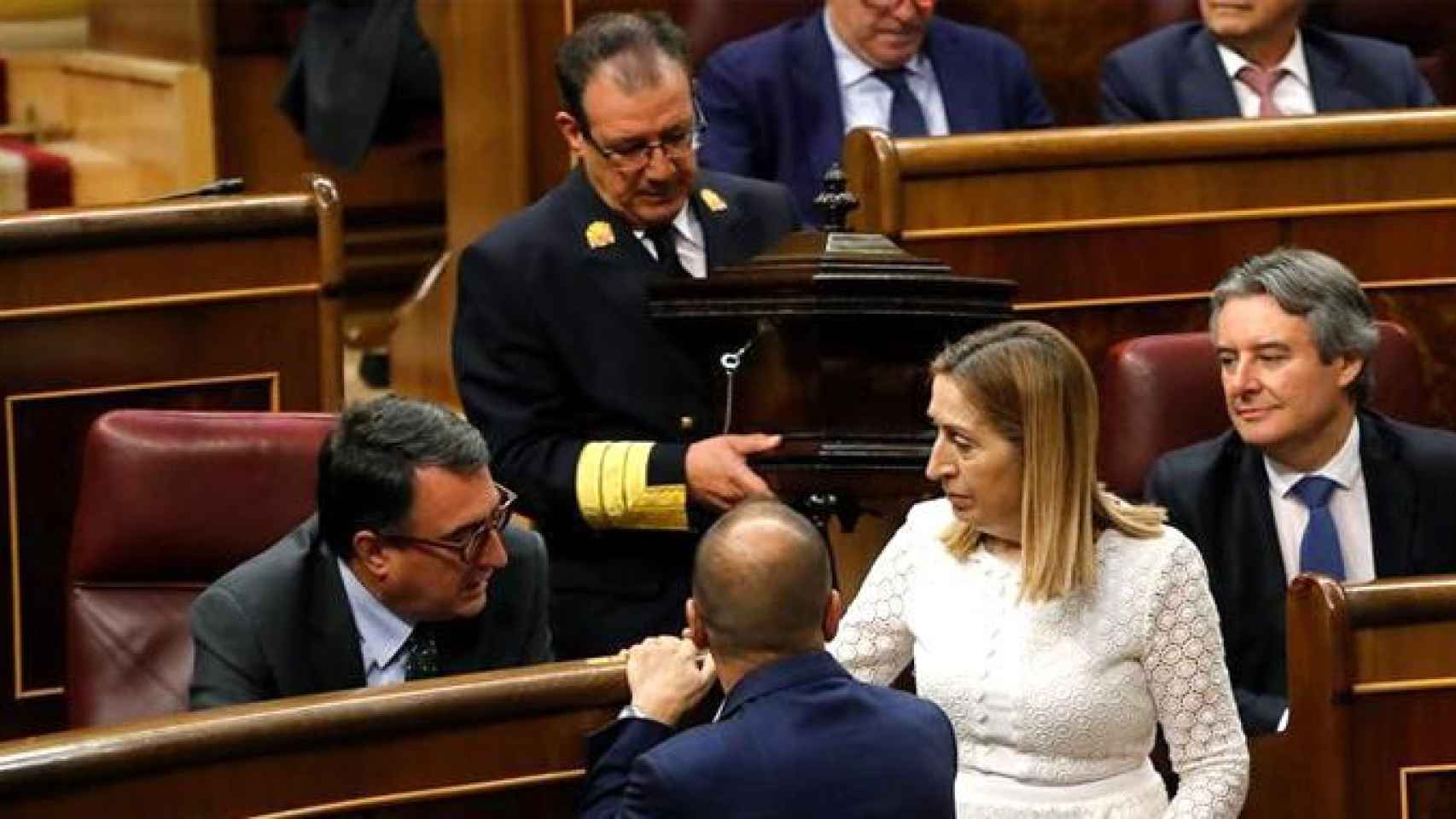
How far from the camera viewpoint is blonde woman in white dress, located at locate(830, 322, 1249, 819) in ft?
8.64

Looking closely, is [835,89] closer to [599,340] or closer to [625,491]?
[599,340]

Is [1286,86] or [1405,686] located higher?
[1286,86]

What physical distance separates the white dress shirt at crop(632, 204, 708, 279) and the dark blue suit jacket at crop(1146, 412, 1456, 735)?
53 cm

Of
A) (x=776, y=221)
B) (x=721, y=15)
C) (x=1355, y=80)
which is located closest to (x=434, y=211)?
(x=721, y=15)

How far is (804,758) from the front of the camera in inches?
87.9

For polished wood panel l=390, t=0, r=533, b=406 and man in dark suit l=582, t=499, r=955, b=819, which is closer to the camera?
man in dark suit l=582, t=499, r=955, b=819

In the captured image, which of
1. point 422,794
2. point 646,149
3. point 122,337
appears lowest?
point 422,794

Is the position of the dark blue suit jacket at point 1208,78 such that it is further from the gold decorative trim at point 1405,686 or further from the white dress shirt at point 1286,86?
the gold decorative trim at point 1405,686

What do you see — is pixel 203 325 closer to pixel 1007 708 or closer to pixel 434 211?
pixel 1007 708

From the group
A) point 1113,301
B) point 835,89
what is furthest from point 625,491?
point 835,89

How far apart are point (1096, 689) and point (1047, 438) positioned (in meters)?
0.22

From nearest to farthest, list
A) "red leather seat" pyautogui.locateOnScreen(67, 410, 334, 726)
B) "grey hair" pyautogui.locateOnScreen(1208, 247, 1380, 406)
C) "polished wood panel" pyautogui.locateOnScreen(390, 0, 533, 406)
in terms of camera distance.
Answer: "red leather seat" pyautogui.locateOnScreen(67, 410, 334, 726), "grey hair" pyautogui.locateOnScreen(1208, 247, 1380, 406), "polished wood panel" pyautogui.locateOnScreen(390, 0, 533, 406)

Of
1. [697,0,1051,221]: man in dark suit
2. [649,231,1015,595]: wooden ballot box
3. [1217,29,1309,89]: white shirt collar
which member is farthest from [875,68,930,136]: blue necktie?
[649,231,1015,595]: wooden ballot box

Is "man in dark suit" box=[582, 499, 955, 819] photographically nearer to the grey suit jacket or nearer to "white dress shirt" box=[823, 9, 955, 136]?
the grey suit jacket
